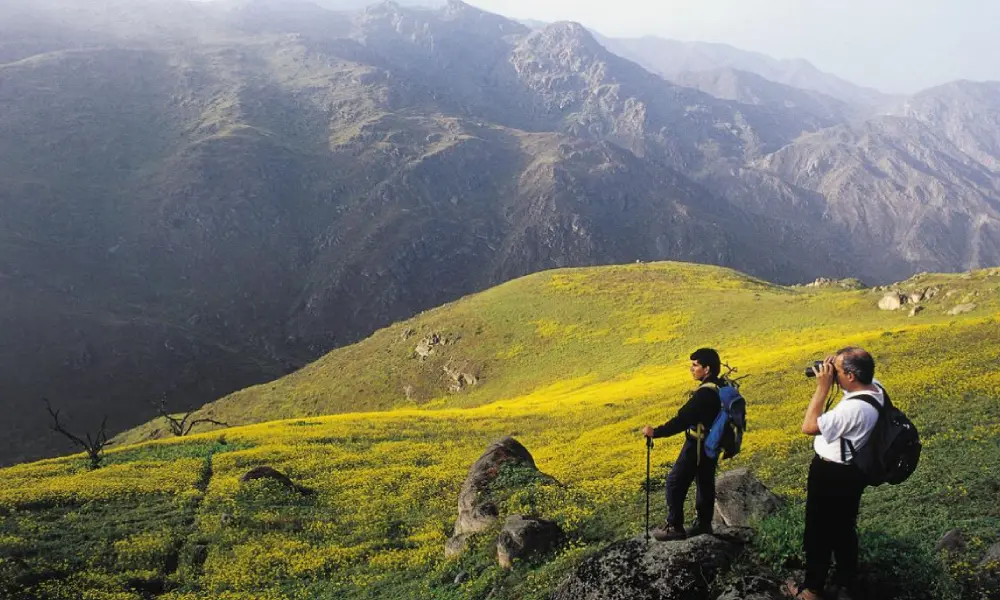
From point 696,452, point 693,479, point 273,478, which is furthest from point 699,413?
point 273,478

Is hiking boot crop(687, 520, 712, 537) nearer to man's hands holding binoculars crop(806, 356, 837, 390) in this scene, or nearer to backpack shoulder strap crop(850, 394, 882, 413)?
man's hands holding binoculars crop(806, 356, 837, 390)

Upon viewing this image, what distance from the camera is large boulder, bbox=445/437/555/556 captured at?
16.2m

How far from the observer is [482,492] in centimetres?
1834

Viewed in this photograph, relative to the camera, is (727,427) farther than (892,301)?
No

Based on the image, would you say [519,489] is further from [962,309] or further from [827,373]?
[962,309]

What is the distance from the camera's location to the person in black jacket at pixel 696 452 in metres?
9.00

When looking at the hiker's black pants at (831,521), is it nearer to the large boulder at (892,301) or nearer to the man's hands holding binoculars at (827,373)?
the man's hands holding binoculars at (827,373)

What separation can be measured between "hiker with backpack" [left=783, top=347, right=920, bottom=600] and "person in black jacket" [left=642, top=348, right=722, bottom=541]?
1.91 metres

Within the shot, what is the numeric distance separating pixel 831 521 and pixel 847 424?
4.11ft

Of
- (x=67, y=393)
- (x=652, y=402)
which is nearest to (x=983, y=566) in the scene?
(x=652, y=402)

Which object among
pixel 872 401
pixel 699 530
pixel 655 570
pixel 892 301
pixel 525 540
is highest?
pixel 872 401

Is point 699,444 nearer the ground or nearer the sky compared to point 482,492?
nearer the sky

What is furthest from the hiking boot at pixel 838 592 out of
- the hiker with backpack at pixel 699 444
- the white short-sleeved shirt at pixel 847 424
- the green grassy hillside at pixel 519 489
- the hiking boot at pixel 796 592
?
the hiker with backpack at pixel 699 444

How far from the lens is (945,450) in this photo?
54.4 feet
